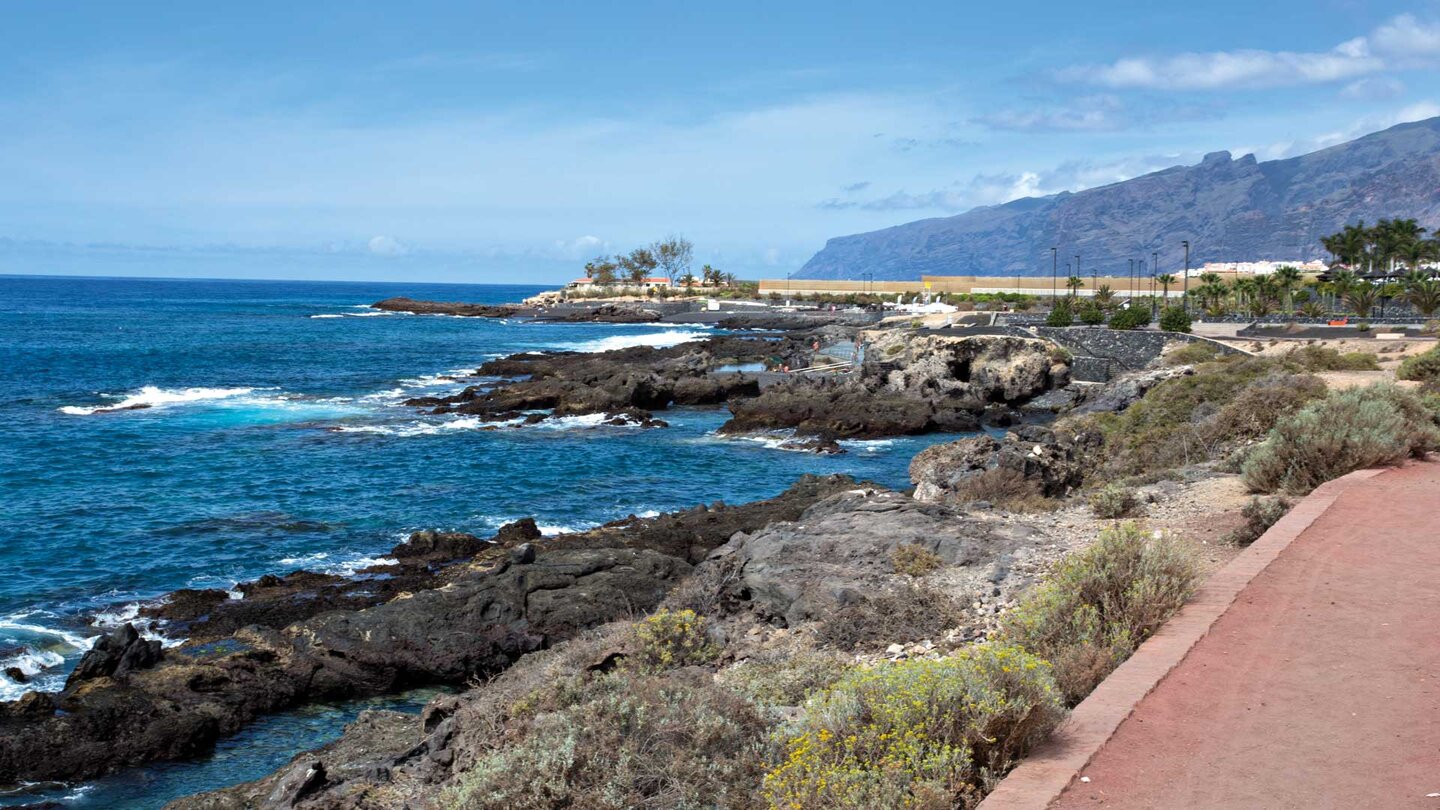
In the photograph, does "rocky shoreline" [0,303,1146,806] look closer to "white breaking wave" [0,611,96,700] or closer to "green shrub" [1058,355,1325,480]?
"white breaking wave" [0,611,96,700]

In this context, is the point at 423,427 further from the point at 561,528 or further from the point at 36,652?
the point at 36,652

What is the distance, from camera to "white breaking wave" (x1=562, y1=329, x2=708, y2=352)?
71.6 m

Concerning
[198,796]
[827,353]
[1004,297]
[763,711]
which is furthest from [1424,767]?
[1004,297]

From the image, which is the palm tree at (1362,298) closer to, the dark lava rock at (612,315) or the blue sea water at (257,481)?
the blue sea water at (257,481)

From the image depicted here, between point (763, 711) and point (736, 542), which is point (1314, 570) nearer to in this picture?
point (763, 711)

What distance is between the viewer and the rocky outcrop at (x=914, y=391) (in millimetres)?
35844

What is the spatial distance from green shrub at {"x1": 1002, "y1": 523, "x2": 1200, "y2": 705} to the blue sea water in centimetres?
842

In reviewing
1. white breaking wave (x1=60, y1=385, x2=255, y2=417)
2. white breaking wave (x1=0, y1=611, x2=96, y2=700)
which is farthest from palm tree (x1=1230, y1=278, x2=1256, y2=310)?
white breaking wave (x1=0, y1=611, x2=96, y2=700)

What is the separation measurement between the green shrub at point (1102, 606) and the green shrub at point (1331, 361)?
2352 cm

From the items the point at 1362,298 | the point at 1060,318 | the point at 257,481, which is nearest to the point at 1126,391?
the point at 1060,318

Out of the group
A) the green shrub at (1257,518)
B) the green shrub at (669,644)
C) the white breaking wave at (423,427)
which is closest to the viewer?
the green shrub at (669,644)

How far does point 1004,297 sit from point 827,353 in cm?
3198

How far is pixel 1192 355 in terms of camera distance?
37875 millimetres

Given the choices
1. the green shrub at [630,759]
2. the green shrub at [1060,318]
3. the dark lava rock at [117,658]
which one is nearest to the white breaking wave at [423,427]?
the dark lava rock at [117,658]
